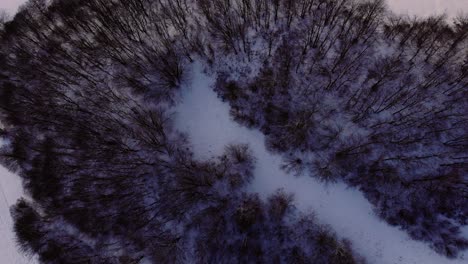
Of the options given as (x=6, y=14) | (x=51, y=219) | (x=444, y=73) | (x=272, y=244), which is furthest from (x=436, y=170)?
(x=6, y=14)

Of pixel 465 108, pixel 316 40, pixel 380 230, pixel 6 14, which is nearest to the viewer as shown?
pixel 380 230

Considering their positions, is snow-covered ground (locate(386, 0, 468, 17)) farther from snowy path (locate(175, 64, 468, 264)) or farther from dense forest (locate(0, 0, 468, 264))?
snowy path (locate(175, 64, 468, 264))

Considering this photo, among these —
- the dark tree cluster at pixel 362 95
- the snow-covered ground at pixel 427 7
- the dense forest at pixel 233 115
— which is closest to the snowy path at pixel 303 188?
the dense forest at pixel 233 115

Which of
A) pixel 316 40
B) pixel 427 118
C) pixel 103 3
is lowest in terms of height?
pixel 427 118

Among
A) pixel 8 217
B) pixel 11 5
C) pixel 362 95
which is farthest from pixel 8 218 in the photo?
pixel 362 95

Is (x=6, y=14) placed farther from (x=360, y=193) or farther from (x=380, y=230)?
(x=380, y=230)

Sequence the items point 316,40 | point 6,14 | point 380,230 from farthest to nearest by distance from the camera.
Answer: point 6,14
point 316,40
point 380,230
